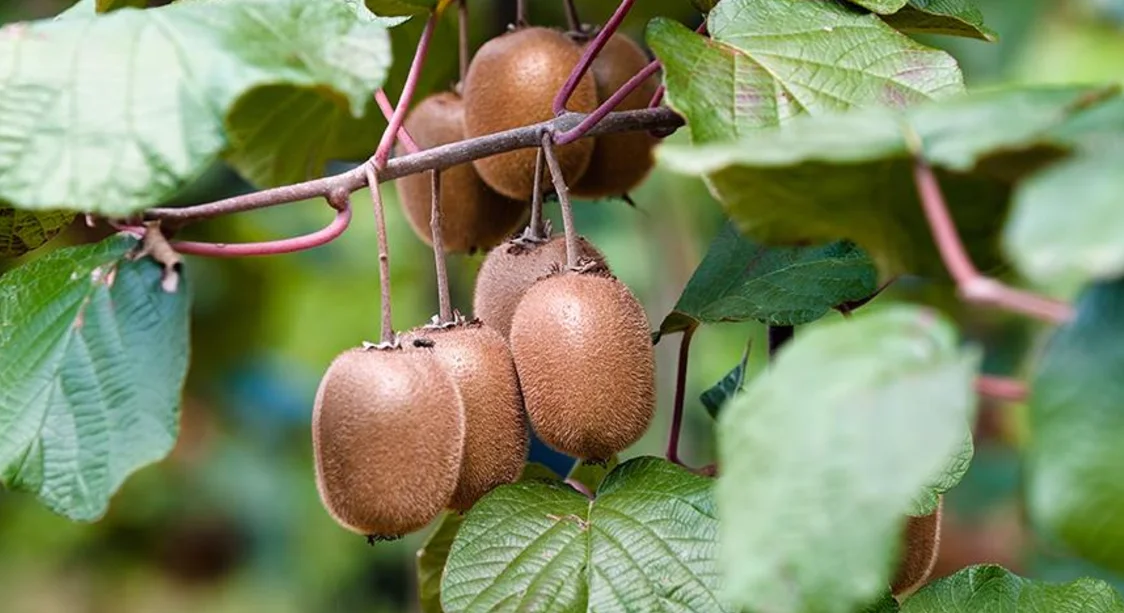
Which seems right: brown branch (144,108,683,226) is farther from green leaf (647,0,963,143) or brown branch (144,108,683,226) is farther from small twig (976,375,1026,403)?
small twig (976,375,1026,403)

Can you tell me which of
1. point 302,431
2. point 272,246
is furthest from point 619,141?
point 302,431

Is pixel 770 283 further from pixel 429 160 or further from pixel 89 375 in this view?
pixel 89 375

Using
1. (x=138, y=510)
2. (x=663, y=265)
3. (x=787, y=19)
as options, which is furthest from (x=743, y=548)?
(x=138, y=510)

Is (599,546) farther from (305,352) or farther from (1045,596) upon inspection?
(305,352)

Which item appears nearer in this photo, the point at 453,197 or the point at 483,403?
the point at 483,403

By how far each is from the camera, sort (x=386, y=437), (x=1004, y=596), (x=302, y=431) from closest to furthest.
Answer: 1. (x=386, y=437)
2. (x=1004, y=596)
3. (x=302, y=431)
